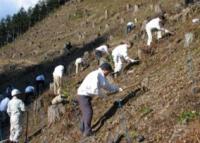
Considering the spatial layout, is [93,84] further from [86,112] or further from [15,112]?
[15,112]

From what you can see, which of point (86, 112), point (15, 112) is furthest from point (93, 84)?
point (15, 112)

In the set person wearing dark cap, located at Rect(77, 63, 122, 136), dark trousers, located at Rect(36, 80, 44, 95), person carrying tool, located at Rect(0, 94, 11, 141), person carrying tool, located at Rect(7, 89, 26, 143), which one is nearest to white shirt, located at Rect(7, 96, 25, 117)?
person carrying tool, located at Rect(7, 89, 26, 143)

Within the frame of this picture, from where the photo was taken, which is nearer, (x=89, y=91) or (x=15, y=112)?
(x=89, y=91)

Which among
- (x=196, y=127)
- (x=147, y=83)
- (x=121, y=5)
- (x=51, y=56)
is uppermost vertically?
(x=121, y=5)

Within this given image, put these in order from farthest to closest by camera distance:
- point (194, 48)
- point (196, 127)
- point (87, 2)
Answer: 1. point (87, 2)
2. point (194, 48)
3. point (196, 127)

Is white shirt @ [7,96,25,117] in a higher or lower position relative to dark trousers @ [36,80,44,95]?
lower

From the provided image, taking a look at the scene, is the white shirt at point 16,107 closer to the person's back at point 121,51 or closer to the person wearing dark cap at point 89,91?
the person wearing dark cap at point 89,91

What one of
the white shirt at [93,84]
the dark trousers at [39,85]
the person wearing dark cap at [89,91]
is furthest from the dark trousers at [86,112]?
the dark trousers at [39,85]

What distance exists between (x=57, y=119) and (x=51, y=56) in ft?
132

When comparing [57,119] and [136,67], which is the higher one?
[136,67]

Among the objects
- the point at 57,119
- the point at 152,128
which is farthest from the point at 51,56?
the point at 152,128

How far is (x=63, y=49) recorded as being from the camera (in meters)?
62.7

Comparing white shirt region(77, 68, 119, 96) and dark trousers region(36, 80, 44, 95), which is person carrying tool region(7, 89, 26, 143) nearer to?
white shirt region(77, 68, 119, 96)

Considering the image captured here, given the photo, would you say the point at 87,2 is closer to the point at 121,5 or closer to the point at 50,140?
the point at 121,5
